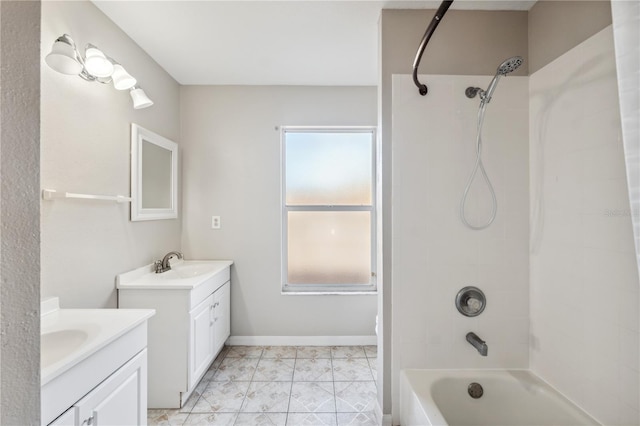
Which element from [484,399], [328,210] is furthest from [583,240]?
[328,210]

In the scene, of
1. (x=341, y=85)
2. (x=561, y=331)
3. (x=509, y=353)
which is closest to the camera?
(x=561, y=331)

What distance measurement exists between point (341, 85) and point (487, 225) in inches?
70.5

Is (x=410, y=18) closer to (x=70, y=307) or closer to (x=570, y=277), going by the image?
(x=570, y=277)

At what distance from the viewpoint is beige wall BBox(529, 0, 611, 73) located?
1.22 meters

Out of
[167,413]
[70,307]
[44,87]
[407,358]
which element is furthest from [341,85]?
[167,413]

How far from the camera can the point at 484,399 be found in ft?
4.97

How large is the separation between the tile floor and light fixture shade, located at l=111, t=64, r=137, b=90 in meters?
2.03

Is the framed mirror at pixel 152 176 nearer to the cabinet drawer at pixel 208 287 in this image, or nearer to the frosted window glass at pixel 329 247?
the cabinet drawer at pixel 208 287

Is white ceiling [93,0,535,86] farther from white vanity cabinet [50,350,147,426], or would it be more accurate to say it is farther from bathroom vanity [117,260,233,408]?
white vanity cabinet [50,350,147,426]

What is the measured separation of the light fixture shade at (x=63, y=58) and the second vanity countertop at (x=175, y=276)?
3.94 ft

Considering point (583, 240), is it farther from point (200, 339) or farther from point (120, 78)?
point (120, 78)

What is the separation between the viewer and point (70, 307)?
1485 mm

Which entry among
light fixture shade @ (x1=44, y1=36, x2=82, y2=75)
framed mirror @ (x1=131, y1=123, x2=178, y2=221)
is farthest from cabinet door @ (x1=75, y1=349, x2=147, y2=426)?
light fixture shade @ (x1=44, y1=36, x2=82, y2=75)

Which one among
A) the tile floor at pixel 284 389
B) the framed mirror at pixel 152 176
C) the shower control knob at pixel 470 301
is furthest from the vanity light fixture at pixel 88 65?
the shower control knob at pixel 470 301
